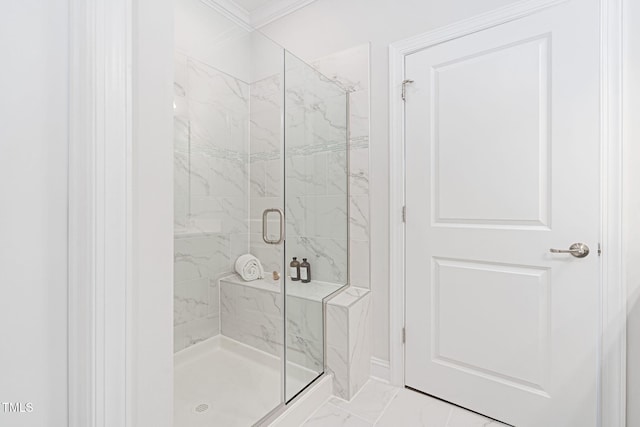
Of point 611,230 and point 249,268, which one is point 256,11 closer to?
point 249,268

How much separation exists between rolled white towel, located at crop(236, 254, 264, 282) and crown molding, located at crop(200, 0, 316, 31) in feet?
5.80

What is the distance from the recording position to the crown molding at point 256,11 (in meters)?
2.09

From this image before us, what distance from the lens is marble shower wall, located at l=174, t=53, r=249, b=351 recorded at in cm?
177

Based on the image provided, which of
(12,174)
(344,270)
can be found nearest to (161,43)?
(12,174)

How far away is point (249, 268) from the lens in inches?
80.3

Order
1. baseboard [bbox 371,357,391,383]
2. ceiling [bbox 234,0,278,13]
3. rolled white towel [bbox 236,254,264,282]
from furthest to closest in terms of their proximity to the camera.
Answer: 1. ceiling [bbox 234,0,278,13]
2. rolled white towel [bbox 236,254,264,282]
3. baseboard [bbox 371,357,391,383]

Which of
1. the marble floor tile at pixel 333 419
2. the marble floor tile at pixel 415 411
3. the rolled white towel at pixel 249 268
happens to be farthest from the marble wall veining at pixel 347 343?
the rolled white towel at pixel 249 268

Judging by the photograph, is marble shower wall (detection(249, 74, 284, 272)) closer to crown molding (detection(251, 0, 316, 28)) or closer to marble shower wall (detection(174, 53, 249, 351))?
marble shower wall (detection(174, 53, 249, 351))

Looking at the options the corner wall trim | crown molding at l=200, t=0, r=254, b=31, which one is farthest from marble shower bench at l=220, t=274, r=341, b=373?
crown molding at l=200, t=0, r=254, b=31

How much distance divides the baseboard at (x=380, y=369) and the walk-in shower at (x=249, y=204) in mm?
371

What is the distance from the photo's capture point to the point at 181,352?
179 centimetres

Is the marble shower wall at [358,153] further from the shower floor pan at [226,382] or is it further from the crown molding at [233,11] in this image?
the crown molding at [233,11]

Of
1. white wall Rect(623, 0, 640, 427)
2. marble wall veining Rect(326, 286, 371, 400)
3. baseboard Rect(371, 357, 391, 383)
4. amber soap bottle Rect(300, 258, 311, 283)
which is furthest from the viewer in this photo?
amber soap bottle Rect(300, 258, 311, 283)

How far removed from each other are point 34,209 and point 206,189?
→ 1381 mm
